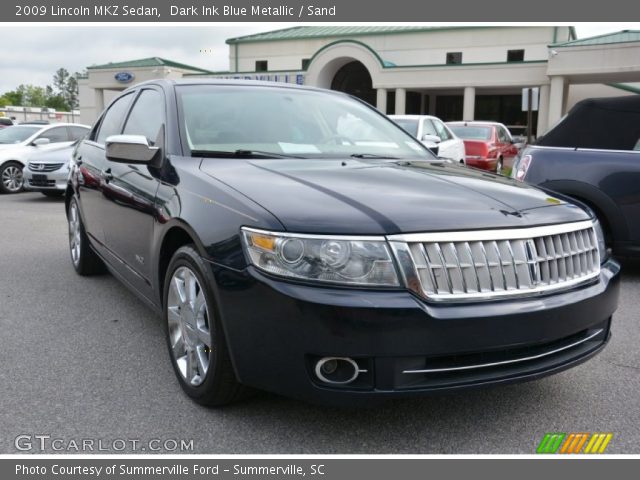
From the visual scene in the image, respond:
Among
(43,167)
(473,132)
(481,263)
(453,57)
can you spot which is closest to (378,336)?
(481,263)

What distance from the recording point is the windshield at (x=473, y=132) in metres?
15.6

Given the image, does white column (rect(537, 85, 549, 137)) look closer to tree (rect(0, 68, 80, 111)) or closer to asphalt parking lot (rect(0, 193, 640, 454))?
asphalt parking lot (rect(0, 193, 640, 454))

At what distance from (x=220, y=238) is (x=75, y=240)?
3527mm

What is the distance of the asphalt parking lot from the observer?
2.72 meters

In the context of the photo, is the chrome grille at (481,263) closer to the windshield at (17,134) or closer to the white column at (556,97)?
the windshield at (17,134)

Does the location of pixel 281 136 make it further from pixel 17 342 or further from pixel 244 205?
pixel 17 342

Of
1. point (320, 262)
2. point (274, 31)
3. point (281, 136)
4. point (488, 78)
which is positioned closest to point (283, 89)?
point (281, 136)

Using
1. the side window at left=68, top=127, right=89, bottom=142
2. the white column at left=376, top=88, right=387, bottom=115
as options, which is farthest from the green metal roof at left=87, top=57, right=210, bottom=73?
the side window at left=68, top=127, right=89, bottom=142

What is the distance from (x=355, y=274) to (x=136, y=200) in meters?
1.79

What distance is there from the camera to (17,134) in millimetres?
13734

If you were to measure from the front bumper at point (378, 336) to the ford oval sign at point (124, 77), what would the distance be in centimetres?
3885

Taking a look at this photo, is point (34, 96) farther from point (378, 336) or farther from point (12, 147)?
point (378, 336)

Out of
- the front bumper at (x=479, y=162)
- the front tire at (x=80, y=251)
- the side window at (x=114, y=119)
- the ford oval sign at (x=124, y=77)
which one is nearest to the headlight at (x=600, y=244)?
the side window at (x=114, y=119)

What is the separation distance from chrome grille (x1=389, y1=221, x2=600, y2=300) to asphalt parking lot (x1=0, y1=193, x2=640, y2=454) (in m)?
0.69
